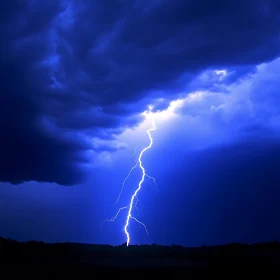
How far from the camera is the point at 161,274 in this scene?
10.2m

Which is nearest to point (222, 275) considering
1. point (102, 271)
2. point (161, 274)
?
point (161, 274)

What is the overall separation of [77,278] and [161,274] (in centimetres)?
252

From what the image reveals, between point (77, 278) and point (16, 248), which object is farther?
point (16, 248)

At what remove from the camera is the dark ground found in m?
9.98

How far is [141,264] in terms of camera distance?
40.4ft

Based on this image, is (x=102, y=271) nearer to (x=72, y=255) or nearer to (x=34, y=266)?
(x=34, y=266)

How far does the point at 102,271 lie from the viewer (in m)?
10.8

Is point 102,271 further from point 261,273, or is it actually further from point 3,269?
point 261,273

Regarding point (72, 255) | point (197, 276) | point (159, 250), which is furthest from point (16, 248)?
point (197, 276)

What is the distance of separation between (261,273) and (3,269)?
8148 mm

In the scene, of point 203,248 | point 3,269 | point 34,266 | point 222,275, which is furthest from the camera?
point 203,248

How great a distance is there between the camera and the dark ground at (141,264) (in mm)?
9984

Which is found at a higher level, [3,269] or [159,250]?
[159,250]

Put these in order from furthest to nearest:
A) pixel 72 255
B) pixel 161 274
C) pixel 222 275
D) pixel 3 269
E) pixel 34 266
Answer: pixel 72 255, pixel 34 266, pixel 3 269, pixel 161 274, pixel 222 275
